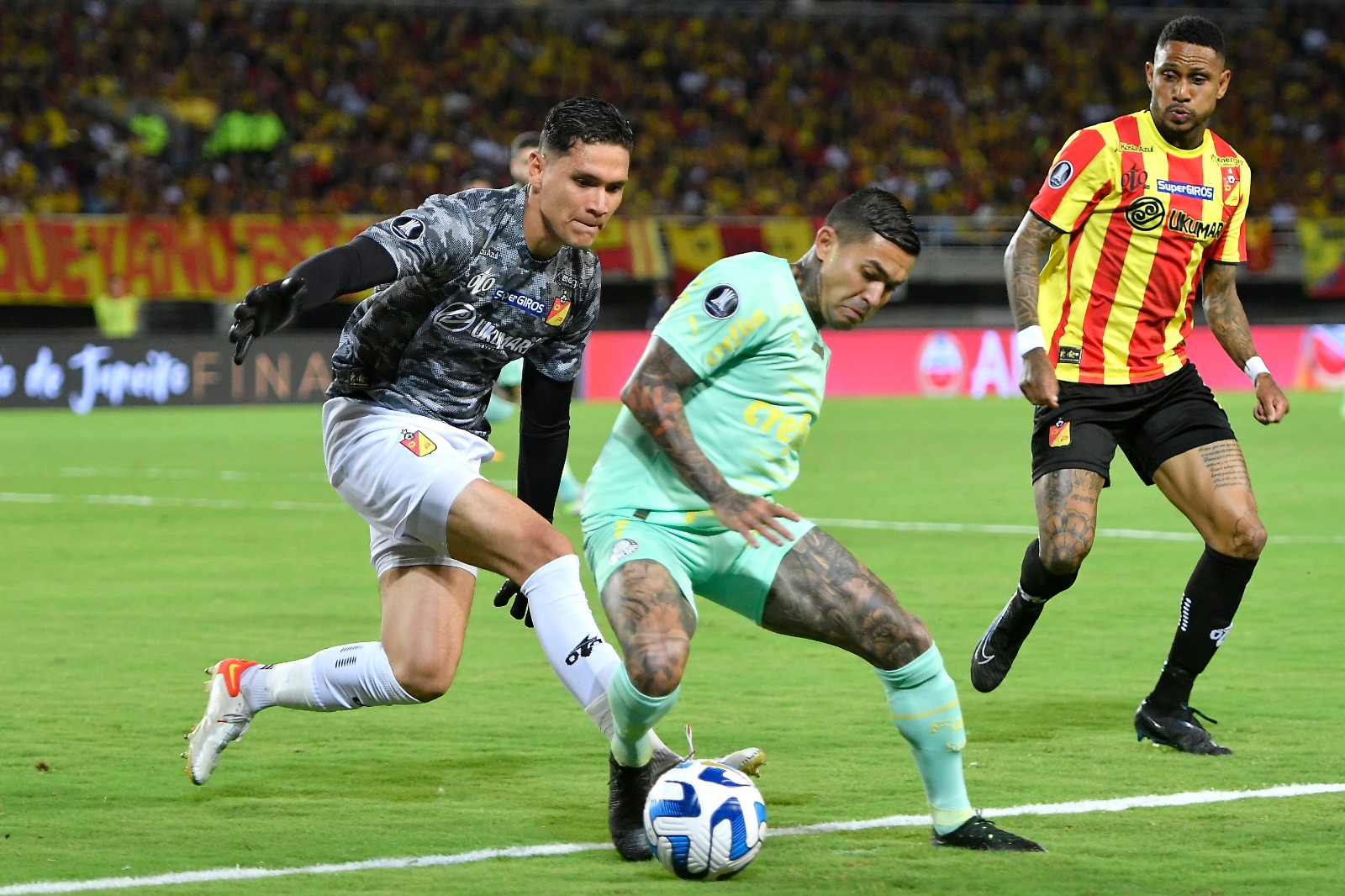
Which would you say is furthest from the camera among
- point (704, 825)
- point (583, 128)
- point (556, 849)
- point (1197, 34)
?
point (1197, 34)

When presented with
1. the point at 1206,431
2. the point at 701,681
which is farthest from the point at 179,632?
the point at 1206,431

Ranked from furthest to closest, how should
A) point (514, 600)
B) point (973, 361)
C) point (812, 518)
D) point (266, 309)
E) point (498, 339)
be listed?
point (973, 361) → point (812, 518) → point (514, 600) → point (498, 339) → point (266, 309)

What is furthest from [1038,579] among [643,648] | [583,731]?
[643,648]

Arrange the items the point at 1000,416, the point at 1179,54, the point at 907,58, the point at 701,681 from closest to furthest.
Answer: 1. the point at 1179,54
2. the point at 701,681
3. the point at 1000,416
4. the point at 907,58

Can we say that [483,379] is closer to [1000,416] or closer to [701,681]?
[701,681]

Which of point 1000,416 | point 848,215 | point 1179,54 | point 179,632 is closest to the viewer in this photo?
point 848,215

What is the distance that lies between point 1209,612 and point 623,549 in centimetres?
240

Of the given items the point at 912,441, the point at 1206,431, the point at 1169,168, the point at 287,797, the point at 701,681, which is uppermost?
the point at 1169,168

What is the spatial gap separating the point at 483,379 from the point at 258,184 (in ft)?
83.4

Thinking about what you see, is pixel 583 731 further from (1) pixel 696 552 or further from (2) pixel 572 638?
(1) pixel 696 552

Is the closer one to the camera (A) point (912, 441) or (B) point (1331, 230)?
(A) point (912, 441)

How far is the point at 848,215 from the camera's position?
15.1 feet

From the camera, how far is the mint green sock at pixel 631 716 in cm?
437

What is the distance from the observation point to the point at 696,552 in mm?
4641
